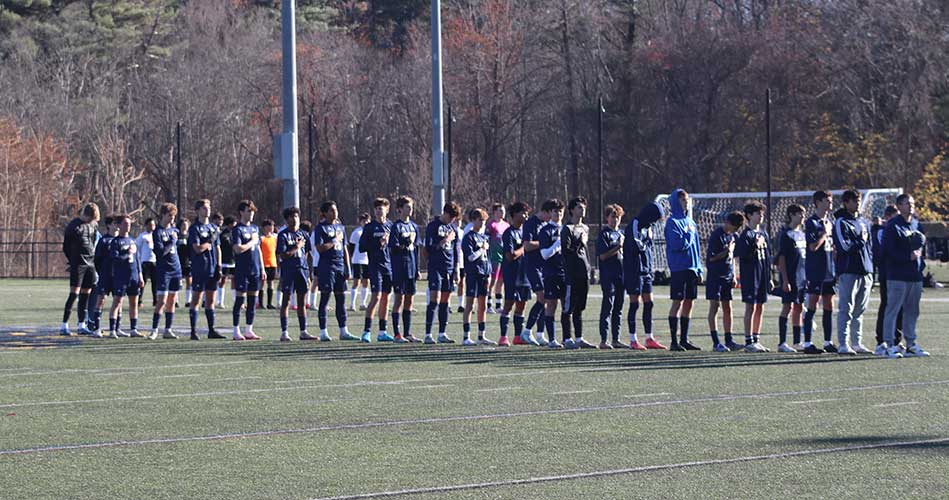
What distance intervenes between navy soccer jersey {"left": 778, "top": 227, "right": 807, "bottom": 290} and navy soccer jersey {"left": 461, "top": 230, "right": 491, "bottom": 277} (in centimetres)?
376

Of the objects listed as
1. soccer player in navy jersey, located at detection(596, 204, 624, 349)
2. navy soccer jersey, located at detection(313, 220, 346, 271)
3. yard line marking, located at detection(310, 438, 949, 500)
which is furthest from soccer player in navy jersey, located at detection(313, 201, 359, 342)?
yard line marking, located at detection(310, 438, 949, 500)

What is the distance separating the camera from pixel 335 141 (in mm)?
65188

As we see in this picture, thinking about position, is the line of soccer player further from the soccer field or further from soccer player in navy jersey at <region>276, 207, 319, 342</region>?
the soccer field

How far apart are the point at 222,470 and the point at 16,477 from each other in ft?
4.02

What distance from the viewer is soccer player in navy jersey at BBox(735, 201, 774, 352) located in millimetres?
17844

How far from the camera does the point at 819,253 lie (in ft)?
58.1

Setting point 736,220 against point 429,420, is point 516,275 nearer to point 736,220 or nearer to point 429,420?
point 736,220

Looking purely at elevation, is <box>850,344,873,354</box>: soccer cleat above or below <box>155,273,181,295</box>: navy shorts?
below

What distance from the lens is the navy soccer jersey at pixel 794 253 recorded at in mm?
18016

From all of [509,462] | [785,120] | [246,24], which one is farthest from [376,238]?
[246,24]

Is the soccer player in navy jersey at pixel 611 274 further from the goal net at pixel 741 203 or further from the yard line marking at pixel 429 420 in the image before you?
the goal net at pixel 741 203

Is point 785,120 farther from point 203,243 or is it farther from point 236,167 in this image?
point 203,243

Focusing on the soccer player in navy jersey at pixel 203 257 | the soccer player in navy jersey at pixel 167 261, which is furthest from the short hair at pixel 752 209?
the soccer player in navy jersey at pixel 167 261

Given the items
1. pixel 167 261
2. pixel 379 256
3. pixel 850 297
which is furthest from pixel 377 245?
pixel 850 297
